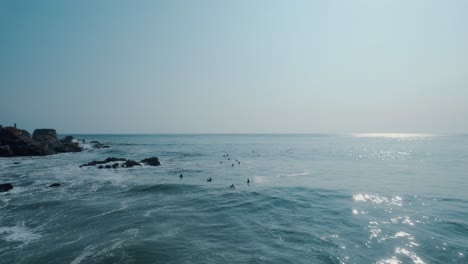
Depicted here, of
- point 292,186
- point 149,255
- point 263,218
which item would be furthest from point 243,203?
point 149,255

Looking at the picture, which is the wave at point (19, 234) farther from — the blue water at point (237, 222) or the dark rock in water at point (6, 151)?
the dark rock in water at point (6, 151)

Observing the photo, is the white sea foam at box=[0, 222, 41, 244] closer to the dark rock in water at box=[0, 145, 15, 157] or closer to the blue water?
the blue water

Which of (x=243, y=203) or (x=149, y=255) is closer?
(x=149, y=255)

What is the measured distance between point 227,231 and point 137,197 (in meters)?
13.3

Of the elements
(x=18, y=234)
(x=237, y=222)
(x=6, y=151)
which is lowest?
(x=18, y=234)

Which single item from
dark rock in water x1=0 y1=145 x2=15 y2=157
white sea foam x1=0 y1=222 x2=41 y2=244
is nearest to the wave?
white sea foam x1=0 y1=222 x2=41 y2=244

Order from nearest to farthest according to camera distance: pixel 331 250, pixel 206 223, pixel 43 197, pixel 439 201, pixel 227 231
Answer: pixel 331 250 < pixel 227 231 < pixel 206 223 < pixel 439 201 < pixel 43 197

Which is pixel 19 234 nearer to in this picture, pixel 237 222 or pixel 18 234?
pixel 18 234

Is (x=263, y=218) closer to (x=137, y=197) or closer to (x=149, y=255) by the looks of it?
(x=149, y=255)

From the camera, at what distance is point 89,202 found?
24.8 metres

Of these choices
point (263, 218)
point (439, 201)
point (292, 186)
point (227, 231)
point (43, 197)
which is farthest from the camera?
point (292, 186)

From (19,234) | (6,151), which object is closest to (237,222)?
(19,234)

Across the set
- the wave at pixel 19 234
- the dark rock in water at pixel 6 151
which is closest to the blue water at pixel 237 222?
the wave at pixel 19 234

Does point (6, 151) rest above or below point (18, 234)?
above
